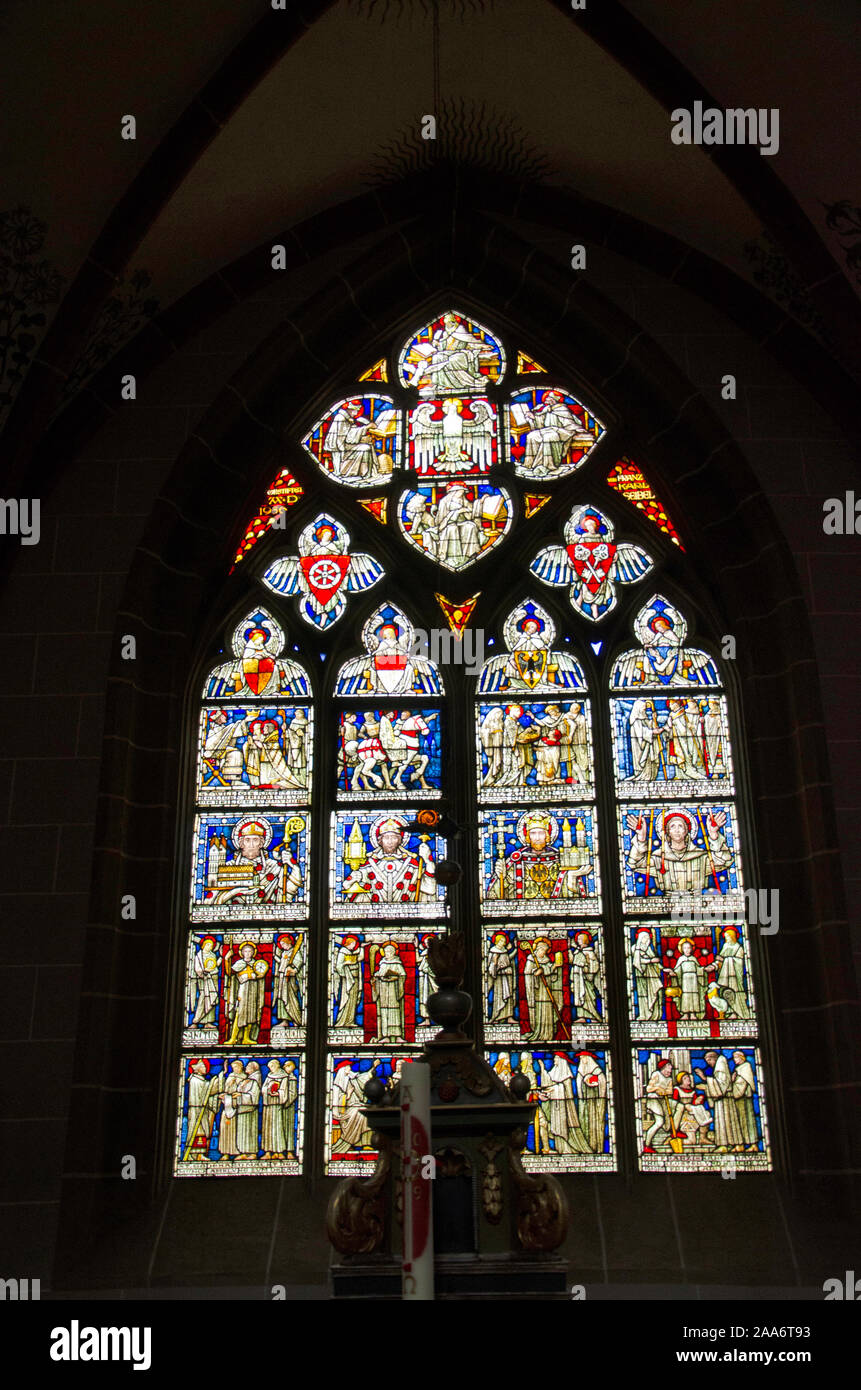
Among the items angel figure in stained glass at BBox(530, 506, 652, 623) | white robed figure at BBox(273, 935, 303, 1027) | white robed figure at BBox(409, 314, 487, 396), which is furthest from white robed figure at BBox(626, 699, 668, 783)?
white robed figure at BBox(409, 314, 487, 396)

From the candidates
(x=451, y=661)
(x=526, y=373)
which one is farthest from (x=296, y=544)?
(x=526, y=373)

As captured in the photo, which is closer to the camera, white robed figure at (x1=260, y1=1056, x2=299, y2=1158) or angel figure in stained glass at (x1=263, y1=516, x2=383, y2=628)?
white robed figure at (x1=260, y1=1056, x2=299, y2=1158)

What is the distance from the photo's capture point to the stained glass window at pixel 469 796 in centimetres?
716

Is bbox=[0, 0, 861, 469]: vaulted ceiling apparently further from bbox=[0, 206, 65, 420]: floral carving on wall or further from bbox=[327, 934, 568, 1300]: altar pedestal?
bbox=[327, 934, 568, 1300]: altar pedestal

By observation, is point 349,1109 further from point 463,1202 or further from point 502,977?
point 463,1202

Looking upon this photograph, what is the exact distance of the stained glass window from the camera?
7.16 m

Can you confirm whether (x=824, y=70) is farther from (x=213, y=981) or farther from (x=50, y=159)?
(x=213, y=981)

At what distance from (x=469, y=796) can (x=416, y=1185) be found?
4039mm

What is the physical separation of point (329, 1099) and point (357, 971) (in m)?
0.66

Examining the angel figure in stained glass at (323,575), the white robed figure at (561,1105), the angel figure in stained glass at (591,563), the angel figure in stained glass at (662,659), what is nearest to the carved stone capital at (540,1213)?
the white robed figure at (561,1105)

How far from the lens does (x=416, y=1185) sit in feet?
12.4

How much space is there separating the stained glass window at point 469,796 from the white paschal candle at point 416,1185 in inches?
113

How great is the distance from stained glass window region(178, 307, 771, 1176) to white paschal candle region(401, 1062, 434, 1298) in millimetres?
2865

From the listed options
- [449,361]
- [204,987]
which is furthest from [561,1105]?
[449,361]
